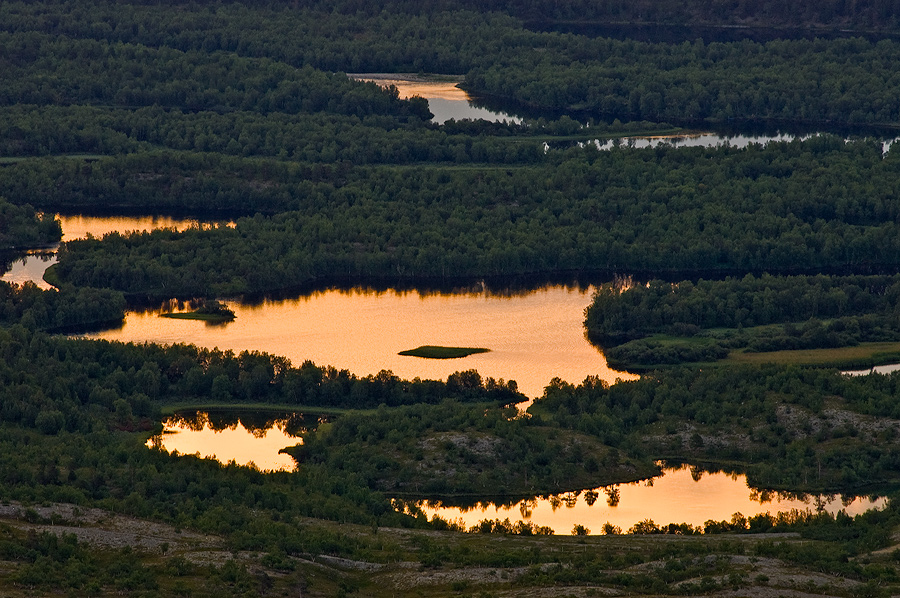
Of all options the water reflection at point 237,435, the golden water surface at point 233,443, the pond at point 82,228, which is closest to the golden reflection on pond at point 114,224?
the pond at point 82,228

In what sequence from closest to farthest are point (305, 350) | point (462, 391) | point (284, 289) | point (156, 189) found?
point (462, 391) → point (305, 350) → point (284, 289) → point (156, 189)

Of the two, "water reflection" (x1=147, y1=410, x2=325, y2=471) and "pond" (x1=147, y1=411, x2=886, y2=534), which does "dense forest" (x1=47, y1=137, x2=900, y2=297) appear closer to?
"water reflection" (x1=147, y1=410, x2=325, y2=471)

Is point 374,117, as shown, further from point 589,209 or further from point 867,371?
point 867,371

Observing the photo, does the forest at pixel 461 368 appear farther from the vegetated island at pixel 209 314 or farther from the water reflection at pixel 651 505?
the vegetated island at pixel 209 314

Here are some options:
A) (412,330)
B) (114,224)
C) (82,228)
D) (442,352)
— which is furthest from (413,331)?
(114,224)

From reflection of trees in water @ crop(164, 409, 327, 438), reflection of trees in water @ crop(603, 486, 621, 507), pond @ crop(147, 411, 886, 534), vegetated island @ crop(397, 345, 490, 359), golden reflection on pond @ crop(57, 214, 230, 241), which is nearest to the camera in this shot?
pond @ crop(147, 411, 886, 534)

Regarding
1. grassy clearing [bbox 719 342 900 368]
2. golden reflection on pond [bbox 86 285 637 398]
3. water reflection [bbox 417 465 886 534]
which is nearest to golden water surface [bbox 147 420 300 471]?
water reflection [bbox 417 465 886 534]

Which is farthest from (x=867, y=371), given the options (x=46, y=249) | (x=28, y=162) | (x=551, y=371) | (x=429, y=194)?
(x=28, y=162)
